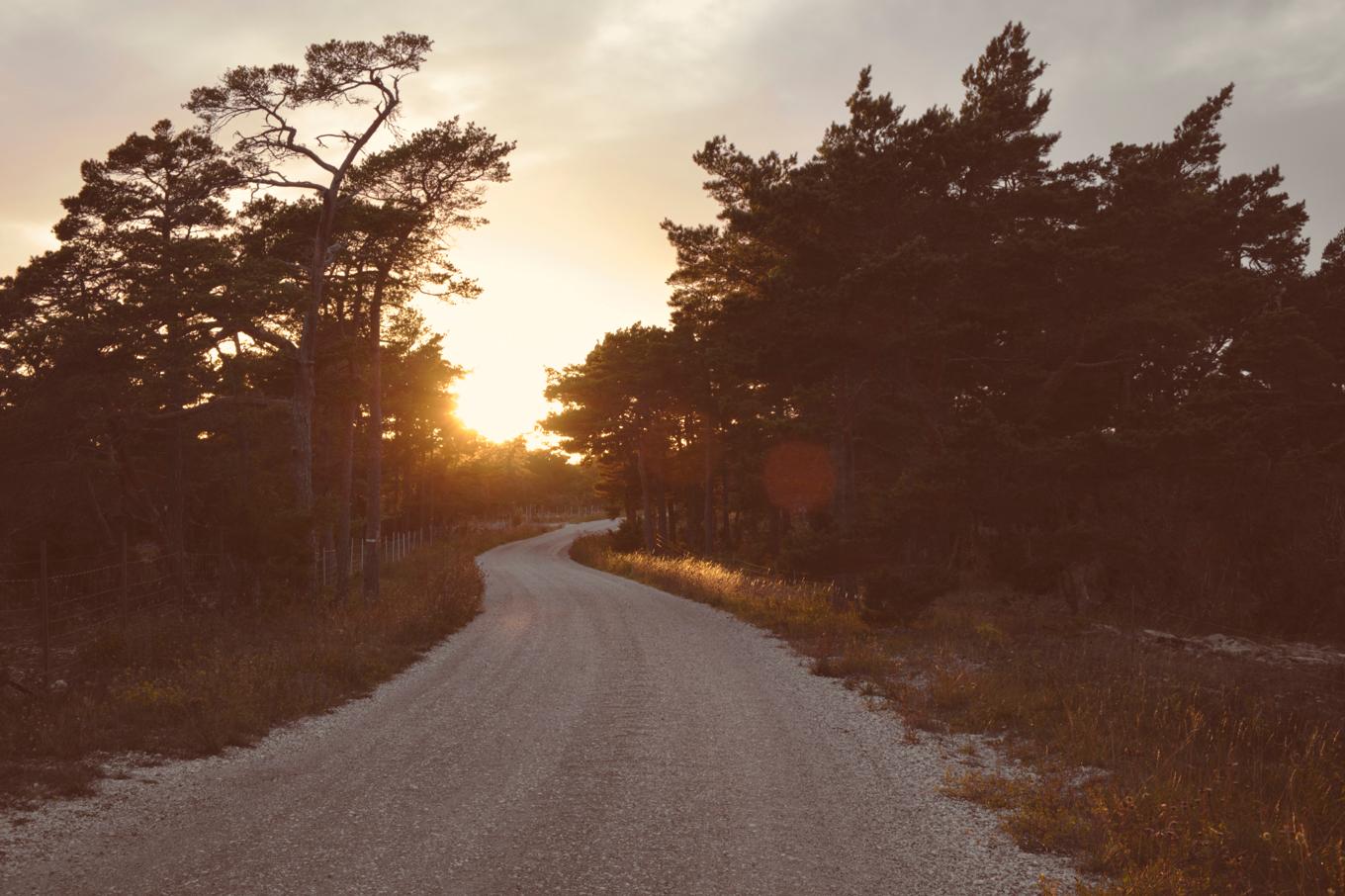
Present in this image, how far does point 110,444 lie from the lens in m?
23.0

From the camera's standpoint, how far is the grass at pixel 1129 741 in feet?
17.9

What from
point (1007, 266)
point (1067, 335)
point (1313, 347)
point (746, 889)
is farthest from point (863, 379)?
point (746, 889)

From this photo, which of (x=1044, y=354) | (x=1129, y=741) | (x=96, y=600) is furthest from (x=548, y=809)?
(x=1044, y=354)

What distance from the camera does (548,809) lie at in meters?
6.52

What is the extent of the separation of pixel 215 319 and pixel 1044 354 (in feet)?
68.7

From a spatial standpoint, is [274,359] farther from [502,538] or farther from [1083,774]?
[502,538]

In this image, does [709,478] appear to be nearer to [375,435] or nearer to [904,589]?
[375,435]

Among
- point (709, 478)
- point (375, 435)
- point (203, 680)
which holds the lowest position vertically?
point (203, 680)

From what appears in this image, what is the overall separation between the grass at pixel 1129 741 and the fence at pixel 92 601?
11.2 m

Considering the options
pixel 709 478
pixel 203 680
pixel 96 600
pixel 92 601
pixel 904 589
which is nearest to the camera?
pixel 203 680

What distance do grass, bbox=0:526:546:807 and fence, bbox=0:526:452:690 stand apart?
54 cm

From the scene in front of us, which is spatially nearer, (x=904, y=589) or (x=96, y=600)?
(x=904, y=589)

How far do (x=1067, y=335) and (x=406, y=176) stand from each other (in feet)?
58.9

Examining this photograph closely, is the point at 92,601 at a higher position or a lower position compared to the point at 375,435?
lower
